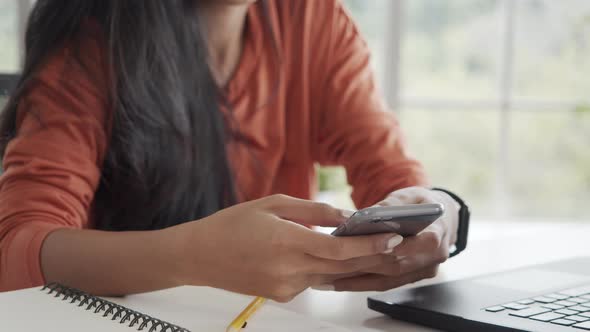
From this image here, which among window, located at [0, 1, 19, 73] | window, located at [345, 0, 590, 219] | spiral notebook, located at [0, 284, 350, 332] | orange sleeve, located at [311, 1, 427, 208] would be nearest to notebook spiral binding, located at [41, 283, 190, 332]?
spiral notebook, located at [0, 284, 350, 332]

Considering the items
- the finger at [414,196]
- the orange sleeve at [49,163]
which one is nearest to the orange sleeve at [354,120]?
the finger at [414,196]

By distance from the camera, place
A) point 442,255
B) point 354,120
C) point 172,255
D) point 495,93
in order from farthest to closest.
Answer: point 495,93 < point 354,120 < point 442,255 < point 172,255

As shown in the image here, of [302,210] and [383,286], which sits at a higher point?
[302,210]

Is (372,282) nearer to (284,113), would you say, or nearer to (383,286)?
(383,286)

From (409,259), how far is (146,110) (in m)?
0.44

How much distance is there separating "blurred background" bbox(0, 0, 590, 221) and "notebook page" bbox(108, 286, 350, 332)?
355cm

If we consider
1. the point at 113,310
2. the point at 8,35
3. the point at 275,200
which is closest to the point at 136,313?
the point at 113,310

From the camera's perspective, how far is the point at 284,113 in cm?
134

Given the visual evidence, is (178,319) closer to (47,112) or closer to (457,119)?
(47,112)

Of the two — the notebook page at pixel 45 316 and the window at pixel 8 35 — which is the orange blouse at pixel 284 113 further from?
the window at pixel 8 35

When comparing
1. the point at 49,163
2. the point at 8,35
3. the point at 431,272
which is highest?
the point at 49,163

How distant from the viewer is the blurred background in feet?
14.2

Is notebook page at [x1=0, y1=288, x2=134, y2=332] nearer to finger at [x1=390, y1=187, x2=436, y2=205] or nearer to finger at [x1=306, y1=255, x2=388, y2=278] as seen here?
finger at [x1=306, y1=255, x2=388, y2=278]

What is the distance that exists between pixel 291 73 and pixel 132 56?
0.36 metres
